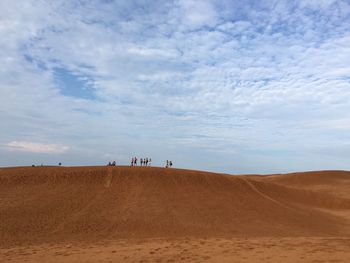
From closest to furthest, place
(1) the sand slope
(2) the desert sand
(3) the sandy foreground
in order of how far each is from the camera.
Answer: (3) the sandy foreground → (2) the desert sand → (1) the sand slope

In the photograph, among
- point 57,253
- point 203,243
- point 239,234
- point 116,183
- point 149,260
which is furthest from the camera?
point 116,183

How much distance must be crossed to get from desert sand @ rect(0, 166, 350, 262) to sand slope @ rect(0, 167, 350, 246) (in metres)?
0.06

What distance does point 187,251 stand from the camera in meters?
15.0

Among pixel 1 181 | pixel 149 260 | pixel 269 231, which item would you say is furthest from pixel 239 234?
pixel 1 181

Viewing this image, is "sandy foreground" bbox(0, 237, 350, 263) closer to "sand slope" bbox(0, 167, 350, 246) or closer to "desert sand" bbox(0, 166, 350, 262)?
"desert sand" bbox(0, 166, 350, 262)

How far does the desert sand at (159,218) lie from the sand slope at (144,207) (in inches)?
2.4

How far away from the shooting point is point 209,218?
1000 inches

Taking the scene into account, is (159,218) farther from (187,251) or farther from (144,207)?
(187,251)

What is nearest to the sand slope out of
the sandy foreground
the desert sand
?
the desert sand

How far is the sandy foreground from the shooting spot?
523 inches

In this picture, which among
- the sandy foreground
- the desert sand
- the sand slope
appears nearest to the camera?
the sandy foreground

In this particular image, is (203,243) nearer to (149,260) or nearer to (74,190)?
(149,260)

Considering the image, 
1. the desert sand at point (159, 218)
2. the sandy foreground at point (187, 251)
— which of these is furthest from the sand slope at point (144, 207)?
the sandy foreground at point (187, 251)

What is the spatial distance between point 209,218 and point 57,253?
39.4 ft
